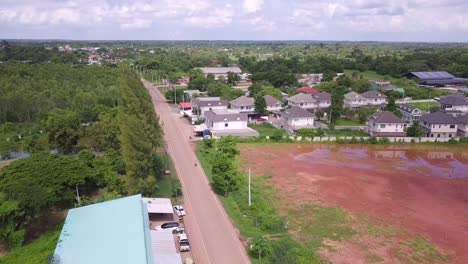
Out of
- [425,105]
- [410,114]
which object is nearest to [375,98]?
[425,105]

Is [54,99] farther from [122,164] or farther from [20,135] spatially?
[122,164]

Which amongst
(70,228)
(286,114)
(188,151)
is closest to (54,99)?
(188,151)

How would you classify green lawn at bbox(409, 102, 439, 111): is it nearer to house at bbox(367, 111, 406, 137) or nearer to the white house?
house at bbox(367, 111, 406, 137)

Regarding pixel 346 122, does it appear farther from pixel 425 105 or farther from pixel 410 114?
pixel 425 105

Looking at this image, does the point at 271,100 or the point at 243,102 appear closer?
the point at 243,102

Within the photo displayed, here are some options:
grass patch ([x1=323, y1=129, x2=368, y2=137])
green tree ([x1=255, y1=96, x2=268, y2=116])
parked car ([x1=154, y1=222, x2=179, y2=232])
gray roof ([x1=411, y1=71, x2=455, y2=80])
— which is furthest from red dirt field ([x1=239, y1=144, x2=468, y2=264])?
gray roof ([x1=411, y1=71, x2=455, y2=80])

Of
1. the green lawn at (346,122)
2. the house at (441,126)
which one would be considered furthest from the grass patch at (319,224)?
the green lawn at (346,122)

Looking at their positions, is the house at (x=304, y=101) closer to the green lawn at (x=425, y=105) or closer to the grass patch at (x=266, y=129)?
the grass patch at (x=266, y=129)
